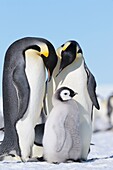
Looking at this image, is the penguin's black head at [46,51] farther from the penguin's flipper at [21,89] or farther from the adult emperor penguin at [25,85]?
the penguin's flipper at [21,89]

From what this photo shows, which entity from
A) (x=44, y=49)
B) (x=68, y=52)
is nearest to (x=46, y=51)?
(x=44, y=49)

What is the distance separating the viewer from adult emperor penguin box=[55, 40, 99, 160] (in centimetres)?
582

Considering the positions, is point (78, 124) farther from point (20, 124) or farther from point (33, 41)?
point (33, 41)

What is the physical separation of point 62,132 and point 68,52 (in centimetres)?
102

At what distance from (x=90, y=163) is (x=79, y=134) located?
299 mm

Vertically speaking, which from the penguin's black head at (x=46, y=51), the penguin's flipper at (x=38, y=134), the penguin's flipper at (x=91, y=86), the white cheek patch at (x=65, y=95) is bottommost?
the penguin's flipper at (x=38, y=134)

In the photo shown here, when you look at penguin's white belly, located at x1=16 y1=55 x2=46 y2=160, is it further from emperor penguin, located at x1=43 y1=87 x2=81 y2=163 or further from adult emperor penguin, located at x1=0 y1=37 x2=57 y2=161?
emperor penguin, located at x1=43 y1=87 x2=81 y2=163

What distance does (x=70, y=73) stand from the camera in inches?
231

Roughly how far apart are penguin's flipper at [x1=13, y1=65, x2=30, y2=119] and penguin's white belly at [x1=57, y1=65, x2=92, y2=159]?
40 centimetres

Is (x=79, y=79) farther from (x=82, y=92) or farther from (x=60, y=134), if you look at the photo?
(x=60, y=134)

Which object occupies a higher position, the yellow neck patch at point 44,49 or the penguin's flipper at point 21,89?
the yellow neck patch at point 44,49

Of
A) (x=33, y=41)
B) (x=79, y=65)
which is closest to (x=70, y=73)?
(x=79, y=65)

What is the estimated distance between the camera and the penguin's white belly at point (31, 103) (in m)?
5.70

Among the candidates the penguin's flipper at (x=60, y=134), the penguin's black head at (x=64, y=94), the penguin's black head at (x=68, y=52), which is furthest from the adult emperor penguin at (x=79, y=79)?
the penguin's flipper at (x=60, y=134)
